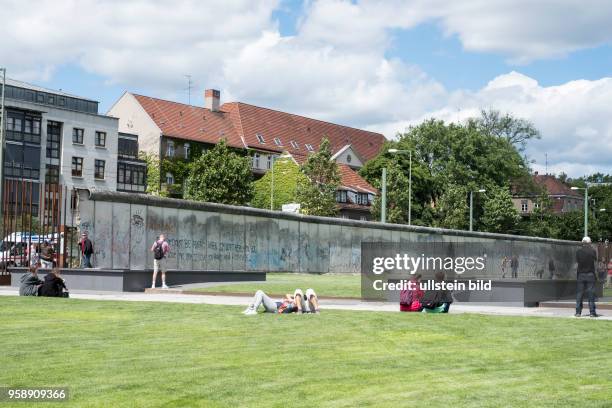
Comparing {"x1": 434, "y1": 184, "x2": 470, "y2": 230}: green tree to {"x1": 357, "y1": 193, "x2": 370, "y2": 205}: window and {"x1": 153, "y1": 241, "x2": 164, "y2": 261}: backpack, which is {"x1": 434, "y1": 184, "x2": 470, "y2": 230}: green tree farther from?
{"x1": 153, "y1": 241, "x2": 164, "y2": 261}: backpack

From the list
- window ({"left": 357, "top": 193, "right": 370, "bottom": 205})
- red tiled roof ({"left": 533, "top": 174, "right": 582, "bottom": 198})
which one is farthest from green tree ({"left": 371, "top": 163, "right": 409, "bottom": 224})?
red tiled roof ({"left": 533, "top": 174, "right": 582, "bottom": 198})

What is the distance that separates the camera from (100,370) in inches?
390

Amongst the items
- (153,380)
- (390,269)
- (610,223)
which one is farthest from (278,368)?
(610,223)

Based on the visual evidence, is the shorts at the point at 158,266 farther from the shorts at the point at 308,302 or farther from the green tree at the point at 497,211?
the green tree at the point at 497,211

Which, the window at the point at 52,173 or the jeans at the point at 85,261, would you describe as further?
the window at the point at 52,173

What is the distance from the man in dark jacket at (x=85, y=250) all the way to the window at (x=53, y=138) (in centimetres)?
5173

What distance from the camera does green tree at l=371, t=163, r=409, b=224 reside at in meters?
82.2

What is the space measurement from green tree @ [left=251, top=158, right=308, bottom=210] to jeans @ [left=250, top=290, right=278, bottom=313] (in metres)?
71.7

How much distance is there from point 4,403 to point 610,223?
434ft

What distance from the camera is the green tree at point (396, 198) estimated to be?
82188mm

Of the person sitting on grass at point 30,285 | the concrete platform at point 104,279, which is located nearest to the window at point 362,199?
the concrete platform at point 104,279

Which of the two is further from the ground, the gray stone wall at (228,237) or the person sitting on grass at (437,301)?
the gray stone wall at (228,237)

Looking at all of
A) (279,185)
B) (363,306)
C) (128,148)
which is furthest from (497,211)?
(363,306)

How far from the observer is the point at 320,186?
8050 centimetres
